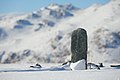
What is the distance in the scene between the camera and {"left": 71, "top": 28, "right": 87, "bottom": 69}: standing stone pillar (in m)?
39.1

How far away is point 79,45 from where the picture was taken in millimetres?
39375

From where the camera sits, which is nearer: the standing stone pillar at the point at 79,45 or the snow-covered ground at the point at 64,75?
the snow-covered ground at the point at 64,75

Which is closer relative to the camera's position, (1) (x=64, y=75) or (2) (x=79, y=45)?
(1) (x=64, y=75)

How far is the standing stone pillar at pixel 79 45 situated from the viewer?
128 feet

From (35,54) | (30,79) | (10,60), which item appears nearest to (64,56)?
(35,54)

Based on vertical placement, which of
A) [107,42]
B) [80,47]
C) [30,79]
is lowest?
[30,79]

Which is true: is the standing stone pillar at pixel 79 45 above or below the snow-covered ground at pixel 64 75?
above

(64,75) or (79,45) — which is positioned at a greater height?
(79,45)

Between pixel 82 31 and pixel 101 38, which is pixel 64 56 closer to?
pixel 101 38

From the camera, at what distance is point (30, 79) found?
21.9m

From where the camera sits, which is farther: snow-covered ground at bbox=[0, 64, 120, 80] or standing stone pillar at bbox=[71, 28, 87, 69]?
standing stone pillar at bbox=[71, 28, 87, 69]

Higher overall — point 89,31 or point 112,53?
point 89,31

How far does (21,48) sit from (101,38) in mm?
46228

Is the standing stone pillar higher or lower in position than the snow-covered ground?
higher
